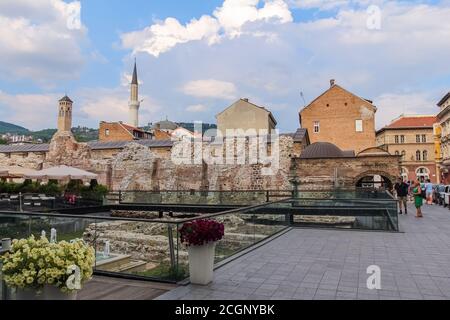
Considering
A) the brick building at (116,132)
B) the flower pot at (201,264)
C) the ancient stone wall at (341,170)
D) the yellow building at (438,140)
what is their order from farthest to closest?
the brick building at (116,132) < the yellow building at (438,140) < the ancient stone wall at (341,170) < the flower pot at (201,264)

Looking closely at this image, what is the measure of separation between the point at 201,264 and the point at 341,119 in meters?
43.7

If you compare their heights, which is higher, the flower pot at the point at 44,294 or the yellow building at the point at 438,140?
the yellow building at the point at 438,140

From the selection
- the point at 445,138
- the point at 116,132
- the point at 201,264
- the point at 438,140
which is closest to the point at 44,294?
the point at 201,264

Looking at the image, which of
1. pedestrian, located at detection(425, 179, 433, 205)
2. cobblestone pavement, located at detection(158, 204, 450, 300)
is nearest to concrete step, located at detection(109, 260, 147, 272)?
cobblestone pavement, located at detection(158, 204, 450, 300)

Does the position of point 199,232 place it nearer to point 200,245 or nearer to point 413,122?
point 200,245

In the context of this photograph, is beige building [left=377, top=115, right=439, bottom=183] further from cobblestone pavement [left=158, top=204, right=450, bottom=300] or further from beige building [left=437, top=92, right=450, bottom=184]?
cobblestone pavement [left=158, top=204, right=450, bottom=300]

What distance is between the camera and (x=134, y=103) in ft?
251

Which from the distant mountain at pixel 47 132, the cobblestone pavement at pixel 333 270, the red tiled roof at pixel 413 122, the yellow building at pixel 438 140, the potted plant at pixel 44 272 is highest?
the distant mountain at pixel 47 132

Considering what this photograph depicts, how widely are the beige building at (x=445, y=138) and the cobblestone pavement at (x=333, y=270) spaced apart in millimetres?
44596

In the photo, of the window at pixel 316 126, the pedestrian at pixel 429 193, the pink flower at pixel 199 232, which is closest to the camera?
the pink flower at pixel 199 232

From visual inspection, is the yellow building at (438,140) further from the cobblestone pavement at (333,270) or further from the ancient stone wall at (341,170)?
the cobblestone pavement at (333,270)

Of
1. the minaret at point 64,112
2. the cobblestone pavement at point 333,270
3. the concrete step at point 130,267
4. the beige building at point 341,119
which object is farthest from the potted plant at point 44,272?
the minaret at point 64,112

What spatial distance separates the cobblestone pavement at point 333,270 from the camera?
17.8ft

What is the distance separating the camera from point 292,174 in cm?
2819
